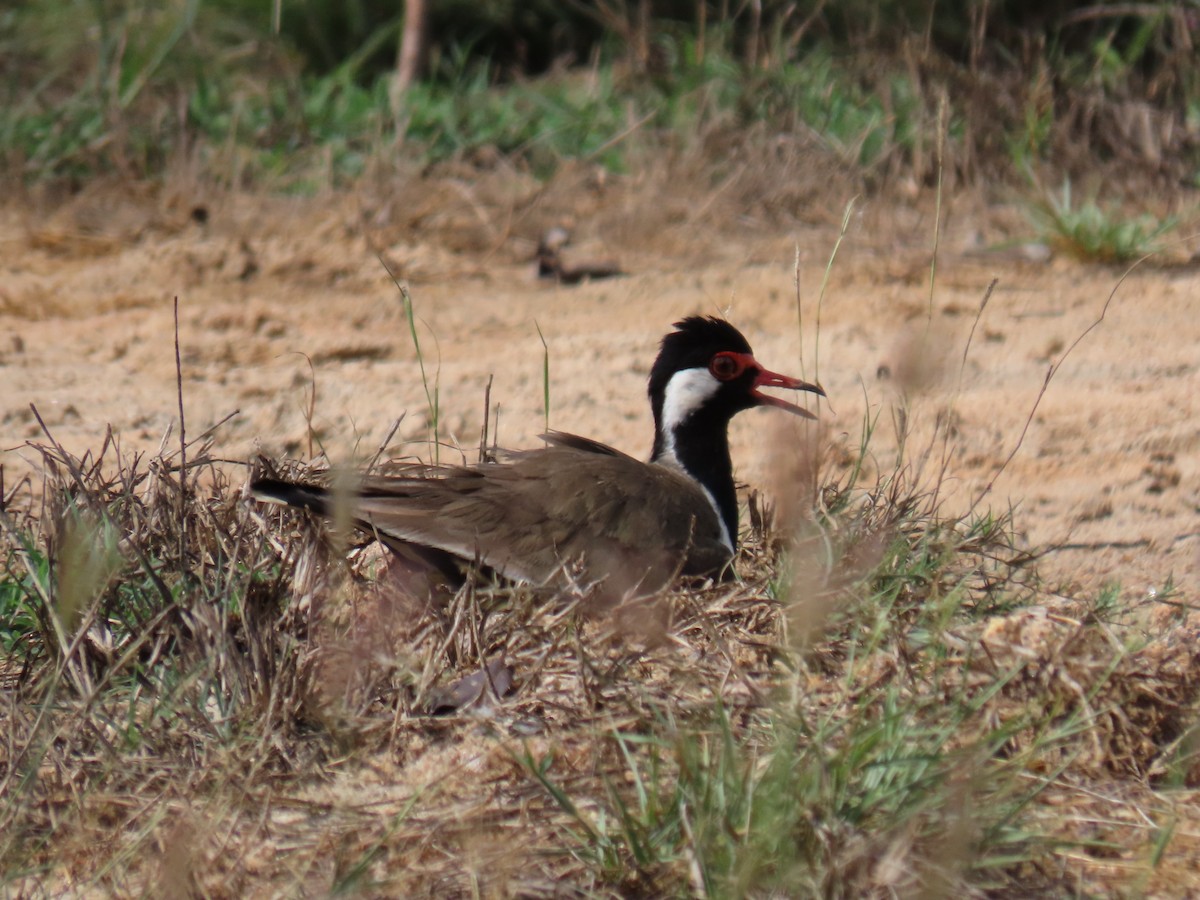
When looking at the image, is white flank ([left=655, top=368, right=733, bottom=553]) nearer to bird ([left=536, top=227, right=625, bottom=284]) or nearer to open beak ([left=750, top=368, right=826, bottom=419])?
open beak ([left=750, top=368, right=826, bottom=419])

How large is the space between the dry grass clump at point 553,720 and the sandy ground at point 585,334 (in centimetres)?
98

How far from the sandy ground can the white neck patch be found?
313 mm

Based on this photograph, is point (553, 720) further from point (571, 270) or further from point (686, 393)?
point (571, 270)

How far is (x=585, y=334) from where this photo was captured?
244 inches

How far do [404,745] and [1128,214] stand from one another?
4.84 meters

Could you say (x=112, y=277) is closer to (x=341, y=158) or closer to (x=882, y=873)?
(x=341, y=158)

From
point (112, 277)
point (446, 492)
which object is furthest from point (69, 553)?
point (112, 277)

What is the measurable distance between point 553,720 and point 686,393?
161cm

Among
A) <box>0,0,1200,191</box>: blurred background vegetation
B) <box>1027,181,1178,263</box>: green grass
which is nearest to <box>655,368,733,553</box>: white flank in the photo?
<box>0,0,1200,191</box>: blurred background vegetation

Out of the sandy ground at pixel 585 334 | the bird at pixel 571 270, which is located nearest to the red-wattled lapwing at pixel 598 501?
the sandy ground at pixel 585 334

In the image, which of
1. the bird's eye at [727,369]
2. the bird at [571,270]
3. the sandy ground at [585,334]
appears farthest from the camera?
the bird at [571,270]

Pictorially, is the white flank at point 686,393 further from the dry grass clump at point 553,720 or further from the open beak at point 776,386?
the dry grass clump at point 553,720

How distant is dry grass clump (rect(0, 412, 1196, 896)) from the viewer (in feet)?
9.20

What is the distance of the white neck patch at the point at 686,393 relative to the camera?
4734mm
